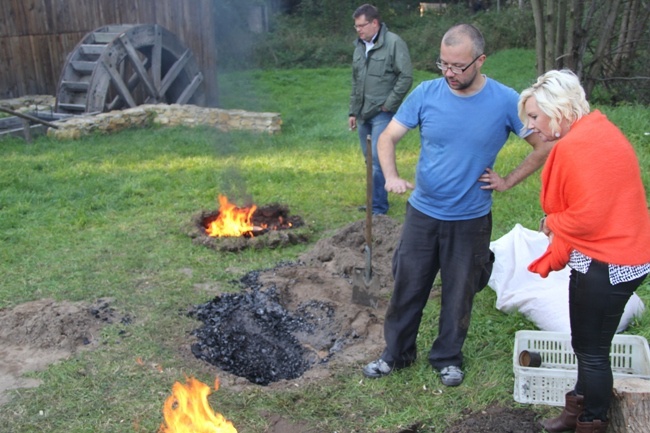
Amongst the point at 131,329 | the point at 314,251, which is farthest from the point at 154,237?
the point at 131,329

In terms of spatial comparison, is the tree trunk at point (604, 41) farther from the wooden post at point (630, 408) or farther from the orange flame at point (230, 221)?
the wooden post at point (630, 408)

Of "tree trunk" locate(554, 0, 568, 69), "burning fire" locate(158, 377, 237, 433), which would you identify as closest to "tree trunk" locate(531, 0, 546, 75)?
"tree trunk" locate(554, 0, 568, 69)

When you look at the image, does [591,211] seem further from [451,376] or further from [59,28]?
[59,28]

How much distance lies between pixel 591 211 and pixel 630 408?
3.42ft

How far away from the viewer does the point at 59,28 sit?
14469mm

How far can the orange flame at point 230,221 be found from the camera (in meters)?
6.99

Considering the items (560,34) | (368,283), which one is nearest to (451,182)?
(368,283)

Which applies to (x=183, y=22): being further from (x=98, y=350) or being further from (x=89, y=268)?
(x=98, y=350)

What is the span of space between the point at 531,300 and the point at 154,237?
12.7ft

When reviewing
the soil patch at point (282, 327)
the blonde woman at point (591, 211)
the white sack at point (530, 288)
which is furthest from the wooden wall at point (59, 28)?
the blonde woman at point (591, 211)

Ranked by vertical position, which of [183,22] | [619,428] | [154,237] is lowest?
[154,237]

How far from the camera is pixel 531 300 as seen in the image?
477cm

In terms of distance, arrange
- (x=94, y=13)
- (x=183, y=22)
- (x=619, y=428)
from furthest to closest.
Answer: (x=183, y=22)
(x=94, y=13)
(x=619, y=428)

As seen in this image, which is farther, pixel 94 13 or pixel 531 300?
pixel 94 13
